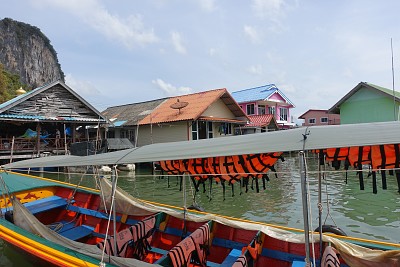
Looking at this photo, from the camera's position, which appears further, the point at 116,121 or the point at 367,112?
the point at 116,121

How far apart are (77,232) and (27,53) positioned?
57.6 metres

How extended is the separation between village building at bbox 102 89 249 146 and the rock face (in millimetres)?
35320

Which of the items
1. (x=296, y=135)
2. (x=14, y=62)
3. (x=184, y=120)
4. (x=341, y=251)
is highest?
(x=14, y=62)

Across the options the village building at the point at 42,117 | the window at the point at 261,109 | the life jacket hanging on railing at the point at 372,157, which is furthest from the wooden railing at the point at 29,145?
the window at the point at 261,109

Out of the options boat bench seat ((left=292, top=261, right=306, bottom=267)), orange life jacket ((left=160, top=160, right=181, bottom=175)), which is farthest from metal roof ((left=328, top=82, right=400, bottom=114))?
boat bench seat ((left=292, top=261, right=306, bottom=267))

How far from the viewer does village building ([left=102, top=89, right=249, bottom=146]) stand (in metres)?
21.5

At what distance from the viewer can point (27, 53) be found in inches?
2079

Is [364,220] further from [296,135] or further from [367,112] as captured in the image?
[367,112]

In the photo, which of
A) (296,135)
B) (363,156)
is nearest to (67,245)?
(296,135)

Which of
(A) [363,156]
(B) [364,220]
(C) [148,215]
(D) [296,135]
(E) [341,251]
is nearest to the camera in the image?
(D) [296,135]

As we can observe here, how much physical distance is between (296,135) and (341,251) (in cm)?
182

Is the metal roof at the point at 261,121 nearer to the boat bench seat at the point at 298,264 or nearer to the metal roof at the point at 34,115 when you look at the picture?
the metal roof at the point at 34,115

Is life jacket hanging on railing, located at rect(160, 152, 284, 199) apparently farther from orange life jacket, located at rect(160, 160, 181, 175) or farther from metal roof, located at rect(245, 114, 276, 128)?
metal roof, located at rect(245, 114, 276, 128)

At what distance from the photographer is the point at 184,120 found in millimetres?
20438
